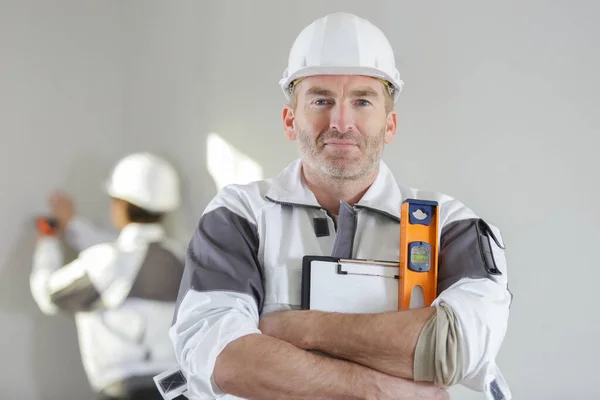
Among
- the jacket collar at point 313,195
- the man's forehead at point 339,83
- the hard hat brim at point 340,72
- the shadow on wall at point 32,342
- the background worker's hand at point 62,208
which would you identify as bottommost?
the shadow on wall at point 32,342

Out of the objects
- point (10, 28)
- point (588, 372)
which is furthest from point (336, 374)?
point (10, 28)

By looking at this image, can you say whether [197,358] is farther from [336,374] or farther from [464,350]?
[464,350]

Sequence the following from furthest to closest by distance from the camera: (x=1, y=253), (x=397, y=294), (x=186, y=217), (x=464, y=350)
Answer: (x=186, y=217) → (x=1, y=253) → (x=397, y=294) → (x=464, y=350)

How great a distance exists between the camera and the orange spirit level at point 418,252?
4.07 ft

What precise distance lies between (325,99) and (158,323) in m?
1.07

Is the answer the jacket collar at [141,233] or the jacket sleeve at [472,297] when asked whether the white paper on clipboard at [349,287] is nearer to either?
the jacket sleeve at [472,297]

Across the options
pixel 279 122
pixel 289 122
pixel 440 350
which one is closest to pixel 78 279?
pixel 279 122

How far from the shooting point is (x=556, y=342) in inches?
80.6

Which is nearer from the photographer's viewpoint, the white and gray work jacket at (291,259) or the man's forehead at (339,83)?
the white and gray work jacket at (291,259)

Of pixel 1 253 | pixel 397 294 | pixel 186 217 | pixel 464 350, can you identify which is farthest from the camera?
pixel 186 217

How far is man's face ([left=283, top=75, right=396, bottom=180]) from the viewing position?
4.45ft

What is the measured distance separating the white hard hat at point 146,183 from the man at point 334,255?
0.78 metres

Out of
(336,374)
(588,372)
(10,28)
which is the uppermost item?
(10,28)

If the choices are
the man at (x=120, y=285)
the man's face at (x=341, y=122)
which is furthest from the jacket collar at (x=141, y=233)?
the man's face at (x=341, y=122)
